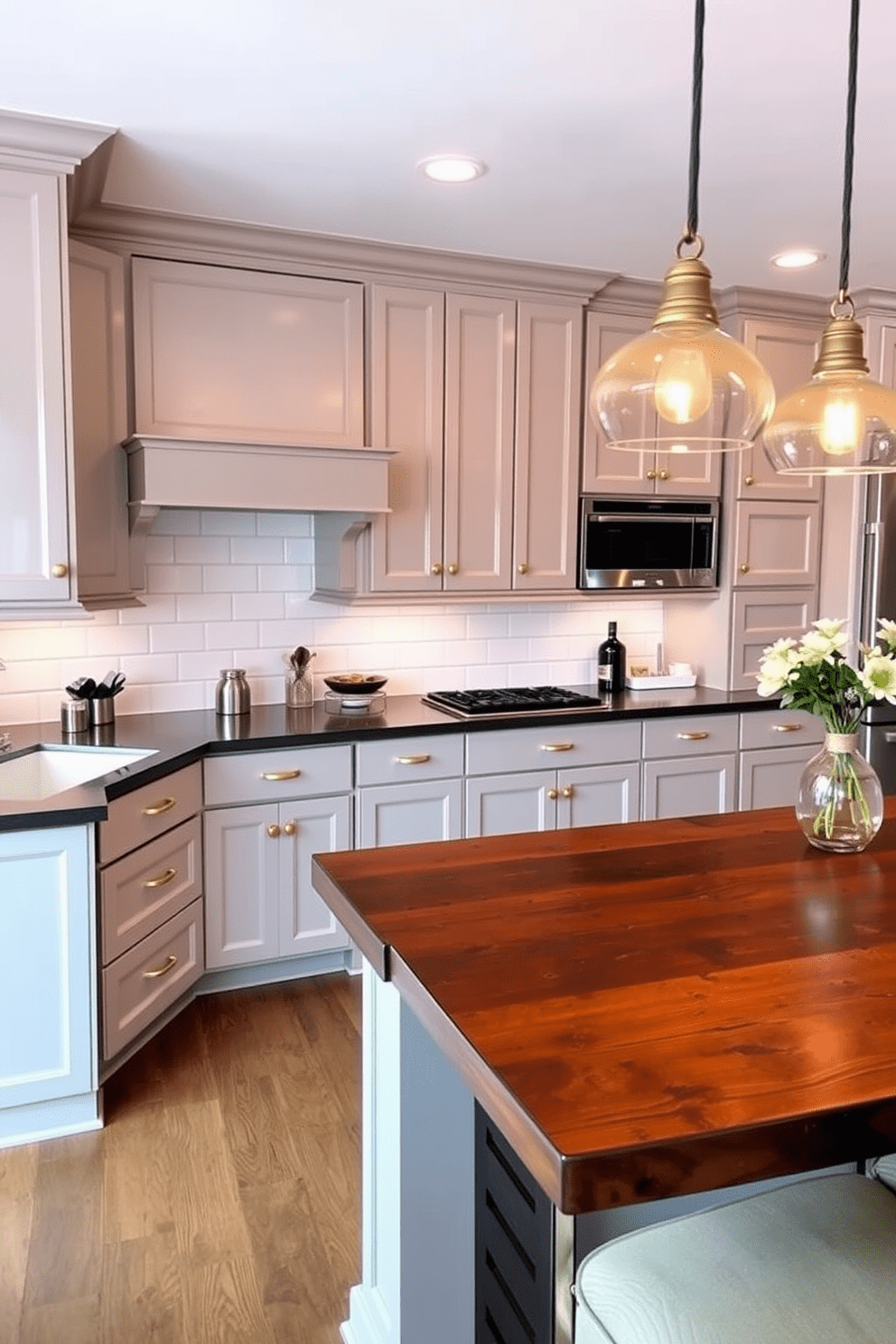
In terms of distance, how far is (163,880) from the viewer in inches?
111

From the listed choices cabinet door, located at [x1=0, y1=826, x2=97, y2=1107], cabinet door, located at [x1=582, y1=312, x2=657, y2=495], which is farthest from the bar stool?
cabinet door, located at [x1=582, y1=312, x2=657, y2=495]

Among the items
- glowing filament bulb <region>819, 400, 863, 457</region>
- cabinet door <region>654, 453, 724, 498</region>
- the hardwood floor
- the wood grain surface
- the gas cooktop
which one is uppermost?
cabinet door <region>654, 453, 724, 498</region>

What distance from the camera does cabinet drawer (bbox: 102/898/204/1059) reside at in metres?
2.60

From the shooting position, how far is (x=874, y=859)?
1.80m

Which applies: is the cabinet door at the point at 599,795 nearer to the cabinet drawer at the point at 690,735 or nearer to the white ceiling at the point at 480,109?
the cabinet drawer at the point at 690,735

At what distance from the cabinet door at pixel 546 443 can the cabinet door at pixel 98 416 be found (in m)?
1.40

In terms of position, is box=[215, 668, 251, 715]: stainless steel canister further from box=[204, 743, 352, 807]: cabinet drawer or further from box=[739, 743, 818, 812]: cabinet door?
box=[739, 743, 818, 812]: cabinet door

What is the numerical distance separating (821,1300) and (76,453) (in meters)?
2.71

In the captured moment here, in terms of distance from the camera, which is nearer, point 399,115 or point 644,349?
point 644,349

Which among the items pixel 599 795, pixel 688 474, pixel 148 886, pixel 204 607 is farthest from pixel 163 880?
pixel 688 474

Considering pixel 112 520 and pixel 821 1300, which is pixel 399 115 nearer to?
pixel 112 520

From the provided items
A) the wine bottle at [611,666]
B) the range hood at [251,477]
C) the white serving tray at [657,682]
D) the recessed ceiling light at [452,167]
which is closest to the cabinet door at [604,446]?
the wine bottle at [611,666]

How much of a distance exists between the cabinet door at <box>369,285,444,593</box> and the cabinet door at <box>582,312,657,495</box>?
603 mm

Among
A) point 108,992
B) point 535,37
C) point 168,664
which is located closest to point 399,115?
point 535,37
